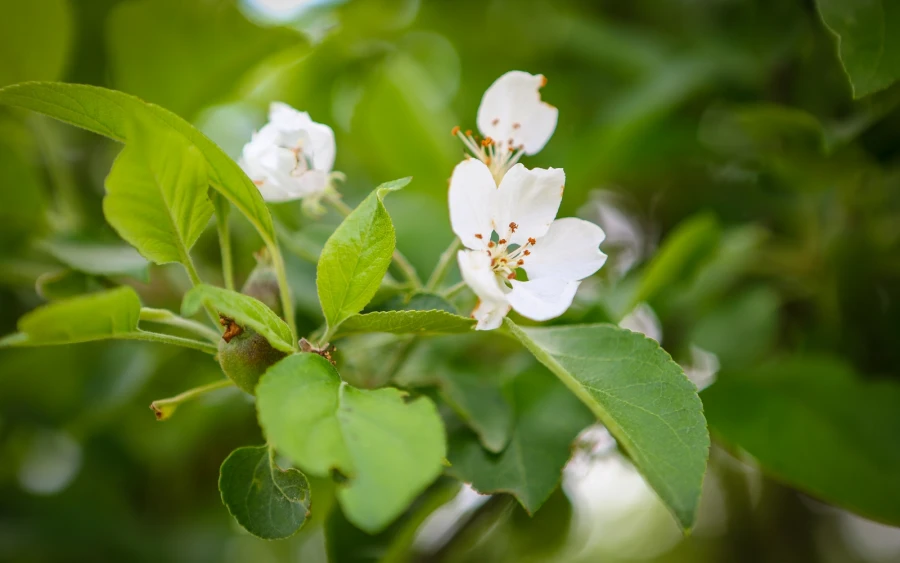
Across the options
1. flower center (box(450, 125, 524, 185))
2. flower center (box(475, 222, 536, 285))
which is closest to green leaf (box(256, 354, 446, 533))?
flower center (box(475, 222, 536, 285))

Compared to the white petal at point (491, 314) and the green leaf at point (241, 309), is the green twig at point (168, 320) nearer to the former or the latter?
the green leaf at point (241, 309)

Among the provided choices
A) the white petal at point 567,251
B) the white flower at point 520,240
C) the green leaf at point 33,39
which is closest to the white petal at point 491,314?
the white flower at point 520,240

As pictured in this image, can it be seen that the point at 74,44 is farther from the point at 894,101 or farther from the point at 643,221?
the point at 894,101

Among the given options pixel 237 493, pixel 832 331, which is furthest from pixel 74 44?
pixel 832 331

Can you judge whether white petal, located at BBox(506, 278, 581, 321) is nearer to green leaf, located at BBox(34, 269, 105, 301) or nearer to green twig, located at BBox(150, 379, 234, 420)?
green twig, located at BBox(150, 379, 234, 420)

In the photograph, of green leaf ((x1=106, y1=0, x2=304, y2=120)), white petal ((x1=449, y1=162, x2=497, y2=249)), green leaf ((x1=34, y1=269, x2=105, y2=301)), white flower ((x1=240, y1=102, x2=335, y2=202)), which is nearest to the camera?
white petal ((x1=449, y1=162, x2=497, y2=249))

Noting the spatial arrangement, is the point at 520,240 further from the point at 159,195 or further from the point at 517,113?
the point at 159,195
